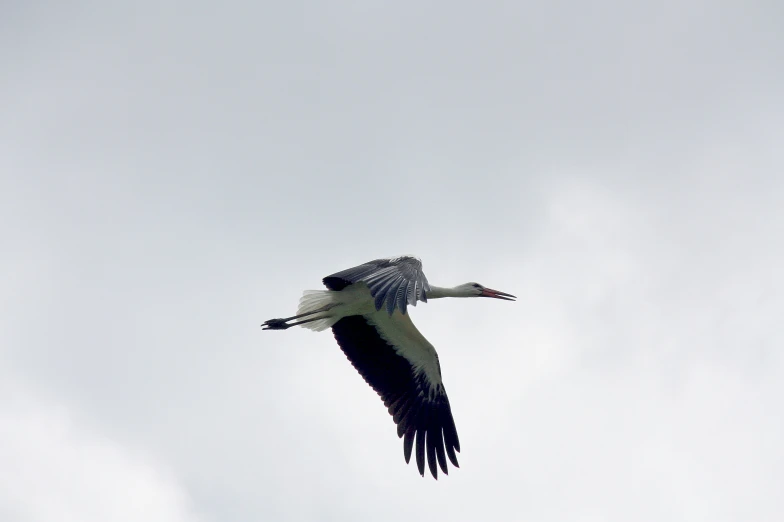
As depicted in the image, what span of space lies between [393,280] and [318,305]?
3.28 meters

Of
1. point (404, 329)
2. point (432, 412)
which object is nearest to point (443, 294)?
point (404, 329)

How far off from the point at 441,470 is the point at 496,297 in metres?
3.07

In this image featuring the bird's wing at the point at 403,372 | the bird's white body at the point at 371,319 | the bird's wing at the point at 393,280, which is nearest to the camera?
the bird's wing at the point at 393,280

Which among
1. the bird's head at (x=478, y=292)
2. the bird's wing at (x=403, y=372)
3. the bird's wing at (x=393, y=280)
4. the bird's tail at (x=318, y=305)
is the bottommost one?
the bird's wing at (x=393, y=280)

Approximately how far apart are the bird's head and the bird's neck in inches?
0.7

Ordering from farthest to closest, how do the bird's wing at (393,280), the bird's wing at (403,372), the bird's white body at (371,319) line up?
1. the bird's wing at (403,372)
2. the bird's white body at (371,319)
3. the bird's wing at (393,280)

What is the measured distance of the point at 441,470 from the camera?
14.6 m

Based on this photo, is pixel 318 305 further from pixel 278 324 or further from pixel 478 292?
pixel 478 292

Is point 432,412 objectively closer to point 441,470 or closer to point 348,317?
point 441,470

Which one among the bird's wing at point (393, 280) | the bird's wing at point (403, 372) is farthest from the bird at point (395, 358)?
the bird's wing at point (393, 280)

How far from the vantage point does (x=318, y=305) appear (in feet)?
48.2

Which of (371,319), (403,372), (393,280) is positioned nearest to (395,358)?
(403,372)

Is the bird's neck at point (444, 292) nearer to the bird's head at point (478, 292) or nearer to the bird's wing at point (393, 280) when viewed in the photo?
the bird's head at point (478, 292)

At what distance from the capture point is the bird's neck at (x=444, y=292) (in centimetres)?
1539
